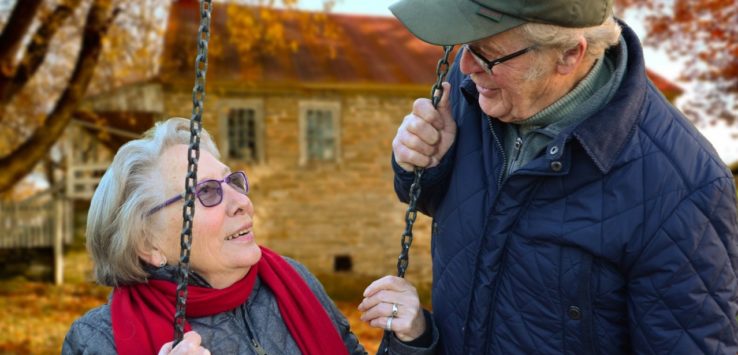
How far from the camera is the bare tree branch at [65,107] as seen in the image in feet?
30.7

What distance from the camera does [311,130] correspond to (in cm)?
1545

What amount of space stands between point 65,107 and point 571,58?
9282mm

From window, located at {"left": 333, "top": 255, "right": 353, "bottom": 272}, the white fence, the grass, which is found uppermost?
the white fence

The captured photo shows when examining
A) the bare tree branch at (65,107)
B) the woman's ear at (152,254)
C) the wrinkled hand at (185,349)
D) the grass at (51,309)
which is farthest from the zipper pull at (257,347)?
the grass at (51,309)

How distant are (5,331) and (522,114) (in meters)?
11.9

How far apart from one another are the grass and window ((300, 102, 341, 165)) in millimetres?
2861

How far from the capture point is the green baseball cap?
1.77 meters

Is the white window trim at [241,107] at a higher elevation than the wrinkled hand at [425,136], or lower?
lower

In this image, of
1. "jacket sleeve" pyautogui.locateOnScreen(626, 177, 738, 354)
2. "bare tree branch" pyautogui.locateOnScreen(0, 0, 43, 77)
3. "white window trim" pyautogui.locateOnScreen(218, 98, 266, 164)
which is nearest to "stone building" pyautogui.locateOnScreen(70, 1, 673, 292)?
"white window trim" pyautogui.locateOnScreen(218, 98, 266, 164)

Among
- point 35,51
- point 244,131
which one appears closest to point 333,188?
point 244,131

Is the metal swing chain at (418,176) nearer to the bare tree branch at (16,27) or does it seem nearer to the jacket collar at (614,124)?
the jacket collar at (614,124)

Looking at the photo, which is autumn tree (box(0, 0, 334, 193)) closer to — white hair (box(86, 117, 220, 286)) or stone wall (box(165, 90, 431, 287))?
stone wall (box(165, 90, 431, 287))

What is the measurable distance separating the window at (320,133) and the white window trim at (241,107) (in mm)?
878

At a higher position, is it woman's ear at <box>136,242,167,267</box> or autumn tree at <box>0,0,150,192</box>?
autumn tree at <box>0,0,150,192</box>
